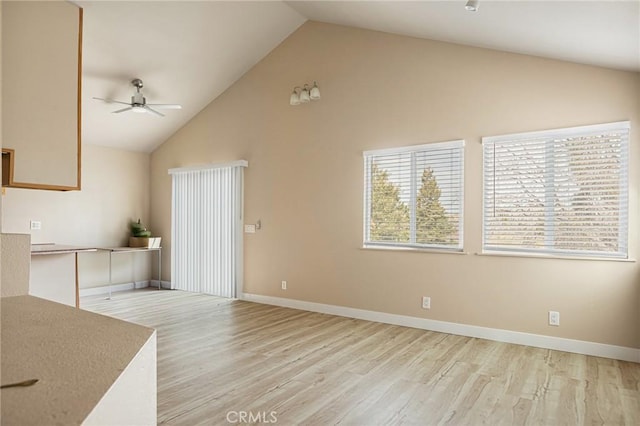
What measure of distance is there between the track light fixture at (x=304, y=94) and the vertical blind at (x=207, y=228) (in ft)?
4.39

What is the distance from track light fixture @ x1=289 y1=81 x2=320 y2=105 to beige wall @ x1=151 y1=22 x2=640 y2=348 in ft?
0.43

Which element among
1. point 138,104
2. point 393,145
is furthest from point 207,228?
point 393,145

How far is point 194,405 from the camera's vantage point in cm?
267

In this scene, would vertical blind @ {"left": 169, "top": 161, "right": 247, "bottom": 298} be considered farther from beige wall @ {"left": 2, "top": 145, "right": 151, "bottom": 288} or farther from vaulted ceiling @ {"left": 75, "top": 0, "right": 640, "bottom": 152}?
vaulted ceiling @ {"left": 75, "top": 0, "right": 640, "bottom": 152}

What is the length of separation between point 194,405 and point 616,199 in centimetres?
394

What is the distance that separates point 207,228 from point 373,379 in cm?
429

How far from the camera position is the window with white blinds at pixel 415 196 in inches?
175

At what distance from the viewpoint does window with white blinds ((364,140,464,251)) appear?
4.45m

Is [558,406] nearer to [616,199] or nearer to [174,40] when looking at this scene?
[616,199]

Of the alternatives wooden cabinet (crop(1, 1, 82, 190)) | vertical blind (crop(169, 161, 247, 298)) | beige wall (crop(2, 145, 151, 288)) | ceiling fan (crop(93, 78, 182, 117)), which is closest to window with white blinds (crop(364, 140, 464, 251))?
vertical blind (crop(169, 161, 247, 298))

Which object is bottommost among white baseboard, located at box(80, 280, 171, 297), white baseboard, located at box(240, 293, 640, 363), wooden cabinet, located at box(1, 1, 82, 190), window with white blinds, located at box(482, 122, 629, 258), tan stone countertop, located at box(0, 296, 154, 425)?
white baseboard, located at box(80, 280, 171, 297)

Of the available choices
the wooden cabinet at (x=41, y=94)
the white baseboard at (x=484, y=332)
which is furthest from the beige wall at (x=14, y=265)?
the white baseboard at (x=484, y=332)

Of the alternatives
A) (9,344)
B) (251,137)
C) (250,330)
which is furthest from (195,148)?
(9,344)

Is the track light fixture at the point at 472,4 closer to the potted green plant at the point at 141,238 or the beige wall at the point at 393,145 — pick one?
the beige wall at the point at 393,145
